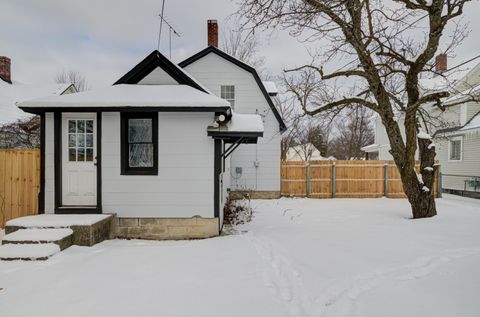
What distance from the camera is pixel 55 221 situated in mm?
5953

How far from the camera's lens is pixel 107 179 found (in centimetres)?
681

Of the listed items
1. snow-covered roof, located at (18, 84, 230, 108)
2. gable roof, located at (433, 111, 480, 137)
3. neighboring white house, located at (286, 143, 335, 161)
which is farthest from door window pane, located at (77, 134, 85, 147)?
neighboring white house, located at (286, 143, 335, 161)

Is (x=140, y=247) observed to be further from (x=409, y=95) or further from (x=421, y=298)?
(x=409, y=95)

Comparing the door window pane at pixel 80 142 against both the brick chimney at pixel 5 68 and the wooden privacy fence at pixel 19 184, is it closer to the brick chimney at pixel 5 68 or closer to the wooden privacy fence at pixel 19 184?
the wooden privacy fence at pixel 19 184

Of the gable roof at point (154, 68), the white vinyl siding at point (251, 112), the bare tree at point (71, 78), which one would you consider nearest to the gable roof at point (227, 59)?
the white vinyl siding at point (251, 112)

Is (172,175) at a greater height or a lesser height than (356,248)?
greater

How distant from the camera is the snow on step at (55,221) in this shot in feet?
18.9

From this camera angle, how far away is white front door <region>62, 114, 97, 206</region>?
6895 millimetres

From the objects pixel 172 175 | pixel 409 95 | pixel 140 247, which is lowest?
pixel 140 247

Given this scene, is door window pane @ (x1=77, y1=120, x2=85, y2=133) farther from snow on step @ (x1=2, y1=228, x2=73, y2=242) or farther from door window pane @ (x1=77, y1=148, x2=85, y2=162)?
snow on step @ (x1=2, y1=228, x2=73, y2=242)

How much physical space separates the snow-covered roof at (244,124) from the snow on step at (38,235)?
12.3 ft

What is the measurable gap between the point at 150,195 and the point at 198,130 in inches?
70.8

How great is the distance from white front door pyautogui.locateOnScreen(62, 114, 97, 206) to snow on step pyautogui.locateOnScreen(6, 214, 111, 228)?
597 mm

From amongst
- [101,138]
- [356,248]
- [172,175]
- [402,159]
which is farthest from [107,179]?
[402,159]
